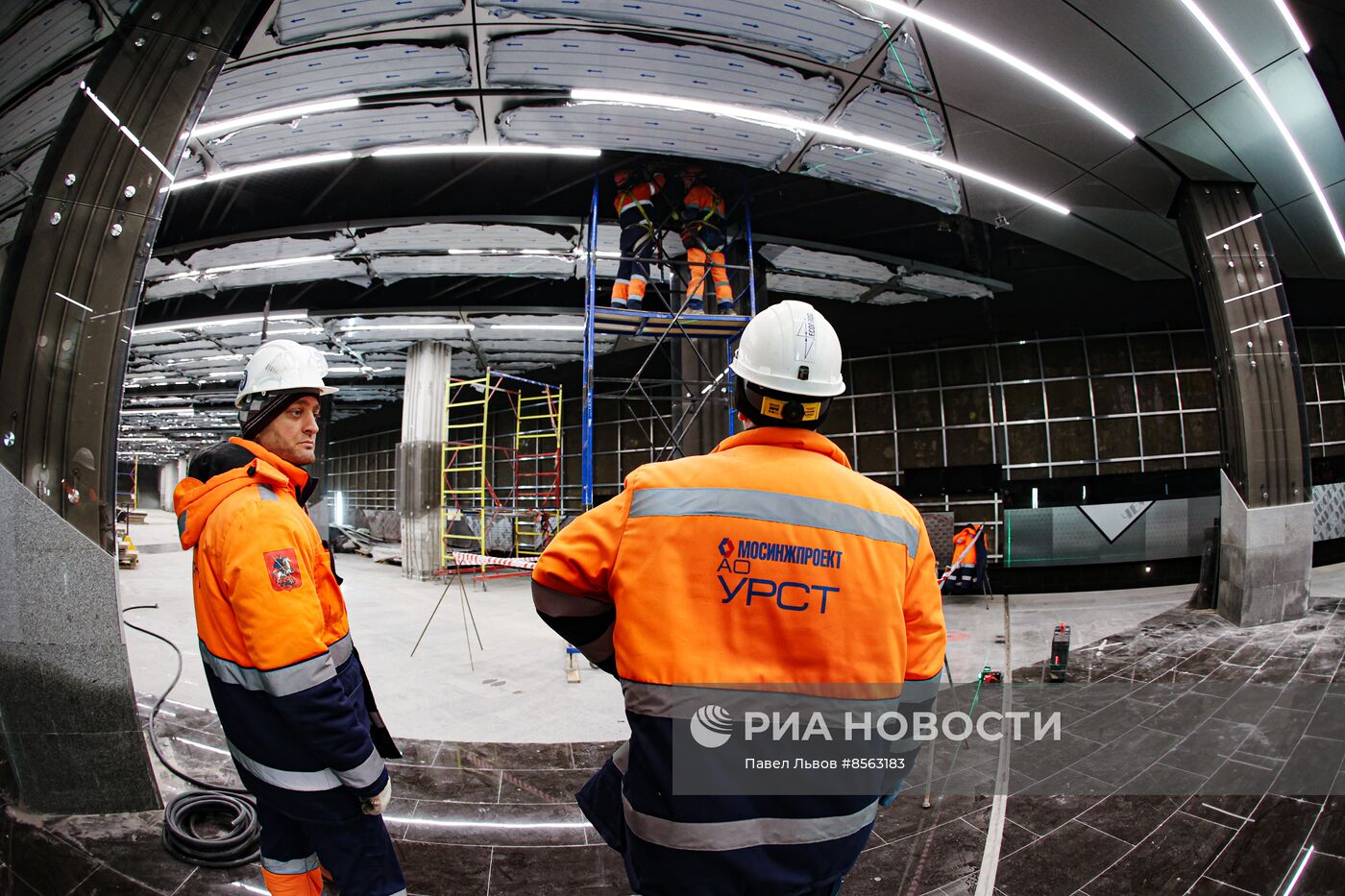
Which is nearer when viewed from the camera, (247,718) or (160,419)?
(247,718)

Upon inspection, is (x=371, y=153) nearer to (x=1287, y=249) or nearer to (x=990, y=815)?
(x=990, y=815)

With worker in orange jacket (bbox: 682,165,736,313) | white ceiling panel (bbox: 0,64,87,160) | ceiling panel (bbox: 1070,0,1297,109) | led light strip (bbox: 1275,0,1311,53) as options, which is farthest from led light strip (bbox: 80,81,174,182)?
led light strip (bbox: 1275,0,1311,53)

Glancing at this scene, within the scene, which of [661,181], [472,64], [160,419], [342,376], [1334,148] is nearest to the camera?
[472,64]

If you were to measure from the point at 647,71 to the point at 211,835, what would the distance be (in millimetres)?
6339

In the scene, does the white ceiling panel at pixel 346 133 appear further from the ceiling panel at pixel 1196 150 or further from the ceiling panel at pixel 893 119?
the ceiling panel at pixel 1196 150

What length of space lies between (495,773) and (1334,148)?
11007 millimetres

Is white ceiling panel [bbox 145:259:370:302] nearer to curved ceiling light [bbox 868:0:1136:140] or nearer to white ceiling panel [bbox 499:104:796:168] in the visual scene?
white ceiling panel [bbox 499:104:796:168]

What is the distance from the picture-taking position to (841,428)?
1293 centimetres

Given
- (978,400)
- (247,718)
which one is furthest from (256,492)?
(978,400)

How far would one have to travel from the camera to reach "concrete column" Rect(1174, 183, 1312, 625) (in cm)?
651

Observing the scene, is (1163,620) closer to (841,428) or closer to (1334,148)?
(1334,148)

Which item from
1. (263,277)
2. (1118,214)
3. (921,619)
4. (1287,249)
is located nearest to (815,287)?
(1118,214)

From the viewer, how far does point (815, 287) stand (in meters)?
10.7

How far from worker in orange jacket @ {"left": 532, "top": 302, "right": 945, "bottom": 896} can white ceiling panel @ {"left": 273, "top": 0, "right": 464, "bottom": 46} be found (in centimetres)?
514
